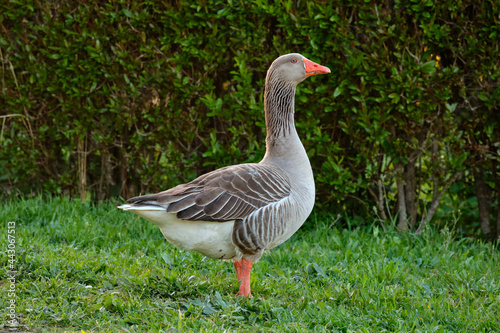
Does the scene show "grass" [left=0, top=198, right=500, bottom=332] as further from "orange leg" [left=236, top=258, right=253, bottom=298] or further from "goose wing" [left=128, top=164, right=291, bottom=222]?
"goose wing" [left=128, top=164, right=291, bottom=222]

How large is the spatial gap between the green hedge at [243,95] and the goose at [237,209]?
1753mm

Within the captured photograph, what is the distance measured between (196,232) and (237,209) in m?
0.32

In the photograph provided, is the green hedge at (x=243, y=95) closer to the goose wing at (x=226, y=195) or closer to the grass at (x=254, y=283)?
the grass at (x=254, y=283)

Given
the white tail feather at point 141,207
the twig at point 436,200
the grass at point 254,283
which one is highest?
the white tail feather at point 141,207

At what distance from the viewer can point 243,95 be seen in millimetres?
5895

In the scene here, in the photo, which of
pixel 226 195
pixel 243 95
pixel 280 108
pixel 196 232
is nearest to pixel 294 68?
pixel 280 108

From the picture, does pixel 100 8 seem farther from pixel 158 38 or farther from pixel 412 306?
pixel 412 306

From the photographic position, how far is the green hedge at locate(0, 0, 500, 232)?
18.4ft

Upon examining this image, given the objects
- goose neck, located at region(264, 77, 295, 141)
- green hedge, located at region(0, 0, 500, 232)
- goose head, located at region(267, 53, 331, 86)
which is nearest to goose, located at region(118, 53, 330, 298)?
goose neck, located at region(264, 77, 295, 141)

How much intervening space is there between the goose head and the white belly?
133 cm

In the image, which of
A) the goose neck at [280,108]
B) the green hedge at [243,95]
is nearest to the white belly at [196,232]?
the goose neck at [280,108]

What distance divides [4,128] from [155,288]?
403 cm

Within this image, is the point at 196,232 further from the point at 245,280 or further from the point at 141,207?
the point at 245,280

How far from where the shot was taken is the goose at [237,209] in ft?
12.4
